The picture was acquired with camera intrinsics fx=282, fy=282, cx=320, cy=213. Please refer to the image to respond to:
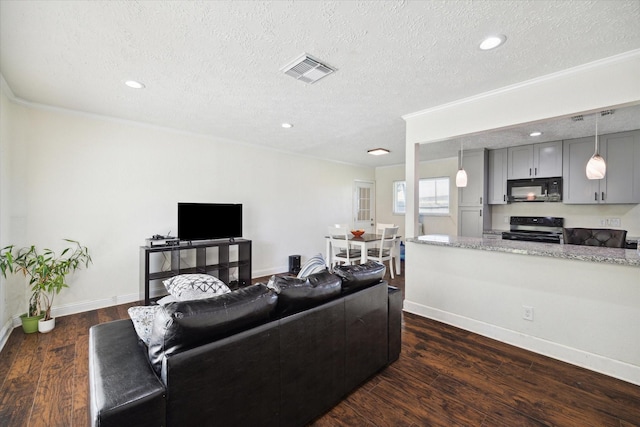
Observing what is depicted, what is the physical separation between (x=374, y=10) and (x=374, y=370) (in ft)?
8.02

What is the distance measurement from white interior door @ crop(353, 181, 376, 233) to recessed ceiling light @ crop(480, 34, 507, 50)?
525cm

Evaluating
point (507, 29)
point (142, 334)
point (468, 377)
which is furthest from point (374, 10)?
point (468, 377)

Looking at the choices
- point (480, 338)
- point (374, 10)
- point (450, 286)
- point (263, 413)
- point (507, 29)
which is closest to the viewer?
point (263, 413)

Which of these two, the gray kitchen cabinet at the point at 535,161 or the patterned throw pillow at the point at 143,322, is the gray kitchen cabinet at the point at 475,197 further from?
the patterned throw pillow at the point at 143,322

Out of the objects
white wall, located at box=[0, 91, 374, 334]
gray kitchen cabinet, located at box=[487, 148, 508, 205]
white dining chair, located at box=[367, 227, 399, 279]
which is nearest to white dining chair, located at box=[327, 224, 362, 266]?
white dining chair, located at box=[367, 227, 399, 279]

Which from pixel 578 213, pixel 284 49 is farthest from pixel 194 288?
pixel 578 213

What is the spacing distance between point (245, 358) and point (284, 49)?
203cm

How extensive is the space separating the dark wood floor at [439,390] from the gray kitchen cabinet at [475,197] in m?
3.06

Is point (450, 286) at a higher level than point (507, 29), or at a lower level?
lower

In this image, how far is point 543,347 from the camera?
254cm

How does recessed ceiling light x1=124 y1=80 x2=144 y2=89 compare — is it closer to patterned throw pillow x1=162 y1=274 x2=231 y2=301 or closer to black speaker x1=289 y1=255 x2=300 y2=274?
patterned throw pillow x1=162 y1=274 x2=231 y2=301

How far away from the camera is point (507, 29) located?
182cm

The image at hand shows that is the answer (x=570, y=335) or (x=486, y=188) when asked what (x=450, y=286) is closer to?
(x=570, y=335)

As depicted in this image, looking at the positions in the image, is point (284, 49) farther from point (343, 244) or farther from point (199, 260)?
point (343, 244)
